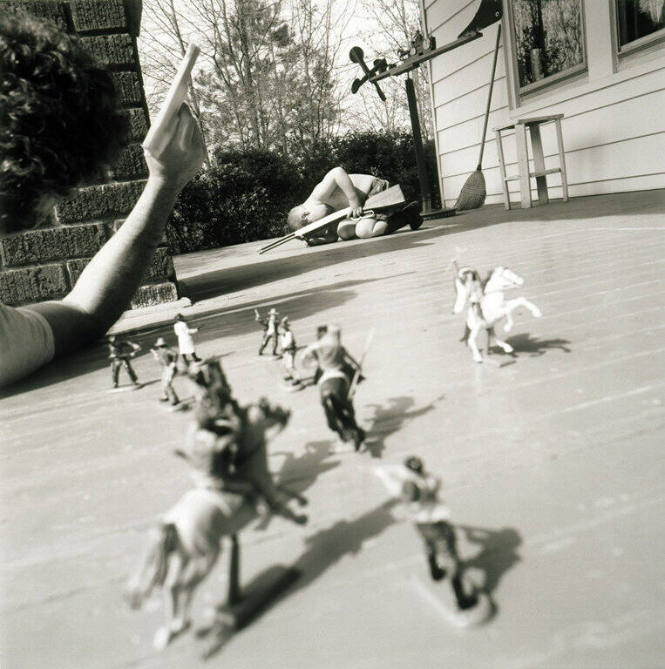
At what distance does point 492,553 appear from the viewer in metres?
0.47

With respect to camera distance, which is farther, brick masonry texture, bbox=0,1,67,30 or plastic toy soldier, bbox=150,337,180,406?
brick masonry texture, bbox=0,1,67,30

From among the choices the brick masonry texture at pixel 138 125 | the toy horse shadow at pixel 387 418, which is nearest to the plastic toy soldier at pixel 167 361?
the toy horse shadow at pixel 387 418

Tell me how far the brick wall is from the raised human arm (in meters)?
0.65

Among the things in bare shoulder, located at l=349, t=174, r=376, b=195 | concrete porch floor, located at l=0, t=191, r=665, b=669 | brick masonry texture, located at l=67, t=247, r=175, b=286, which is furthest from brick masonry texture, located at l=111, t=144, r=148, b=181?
bare shoulder, located at l=349, t=174, r=376, b=195

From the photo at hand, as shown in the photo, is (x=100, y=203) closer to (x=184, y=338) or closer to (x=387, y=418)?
(x=184, y=338)

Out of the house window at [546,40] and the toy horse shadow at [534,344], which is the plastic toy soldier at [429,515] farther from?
the house window at [546,40]

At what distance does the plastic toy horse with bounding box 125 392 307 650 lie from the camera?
1.24ft

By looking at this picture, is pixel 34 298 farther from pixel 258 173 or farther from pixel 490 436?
pixel 258 173

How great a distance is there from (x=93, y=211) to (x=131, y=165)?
0.95 feet

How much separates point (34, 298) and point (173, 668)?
2.65 m

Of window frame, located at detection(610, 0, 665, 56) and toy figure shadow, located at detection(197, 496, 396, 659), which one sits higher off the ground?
window frame, located at detection(610, 0, 665, 56)

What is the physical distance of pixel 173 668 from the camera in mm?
383

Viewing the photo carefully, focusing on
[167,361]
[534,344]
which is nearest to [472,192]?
[534,344]

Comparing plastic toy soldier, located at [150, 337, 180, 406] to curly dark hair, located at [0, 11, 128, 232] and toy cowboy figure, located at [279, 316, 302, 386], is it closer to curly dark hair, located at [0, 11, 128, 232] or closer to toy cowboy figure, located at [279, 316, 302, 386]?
toy cowboy figure, located at [279, 316, 302, 386]
